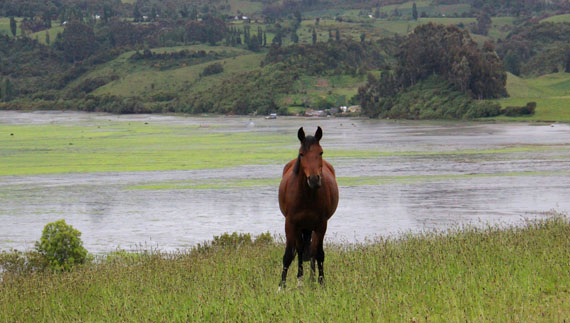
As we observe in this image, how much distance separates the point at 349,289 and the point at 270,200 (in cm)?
2709

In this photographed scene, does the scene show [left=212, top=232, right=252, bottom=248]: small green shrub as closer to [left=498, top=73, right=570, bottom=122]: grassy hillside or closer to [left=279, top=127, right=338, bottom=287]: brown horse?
[left=279, top=127, right=338, bottom=287]: brown horse

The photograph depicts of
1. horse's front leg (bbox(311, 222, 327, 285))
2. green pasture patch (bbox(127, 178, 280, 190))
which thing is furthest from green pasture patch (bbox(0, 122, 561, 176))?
horse's front leg (bbox(311, 222, 327, 285))

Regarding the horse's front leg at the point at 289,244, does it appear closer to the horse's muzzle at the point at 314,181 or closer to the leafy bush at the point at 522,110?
the horse's muzzle at the point at 314,181

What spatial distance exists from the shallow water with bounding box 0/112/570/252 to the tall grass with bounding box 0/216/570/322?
7.56 m

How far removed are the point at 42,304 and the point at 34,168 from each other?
4616 cm

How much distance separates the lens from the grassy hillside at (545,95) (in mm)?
124750

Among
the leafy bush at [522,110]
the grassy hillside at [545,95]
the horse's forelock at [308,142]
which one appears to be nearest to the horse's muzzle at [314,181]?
the horse's forelock at [308,142]

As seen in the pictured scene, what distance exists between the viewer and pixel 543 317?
9.01 meters

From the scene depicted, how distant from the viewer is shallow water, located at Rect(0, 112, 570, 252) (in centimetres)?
2938

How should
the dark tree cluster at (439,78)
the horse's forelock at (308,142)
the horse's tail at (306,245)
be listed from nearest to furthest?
the horse's forelock at (308,142) → the horse's tail at (306,245) → the dark tree cluster at (439,78)

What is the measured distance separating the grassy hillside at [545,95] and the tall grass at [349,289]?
113 metres

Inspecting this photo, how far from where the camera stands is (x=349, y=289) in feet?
36.4

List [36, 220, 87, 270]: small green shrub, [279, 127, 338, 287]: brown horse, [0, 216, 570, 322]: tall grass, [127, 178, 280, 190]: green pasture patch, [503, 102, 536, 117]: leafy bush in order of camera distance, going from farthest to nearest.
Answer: [503, 102, 536, 117]: leafy bush
[127, 178, 280, 190]: green pasture patch
[36, 220, 87, 270]: small green shrub
[279, 127, 338, 287]: brown horse
[0, 216, 570, 322]: tall grass

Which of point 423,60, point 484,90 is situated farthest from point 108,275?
point 423,60
